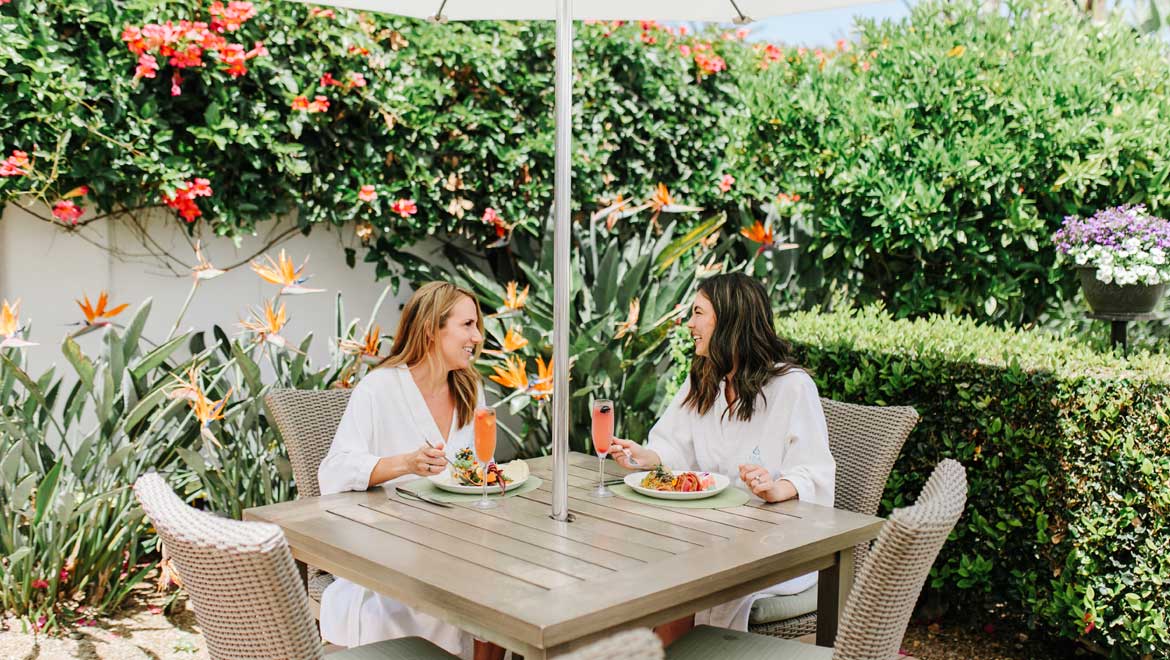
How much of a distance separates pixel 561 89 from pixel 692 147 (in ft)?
12.4

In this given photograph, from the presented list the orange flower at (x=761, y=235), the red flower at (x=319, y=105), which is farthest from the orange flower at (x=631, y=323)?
the red flower at (x=319, y=105)

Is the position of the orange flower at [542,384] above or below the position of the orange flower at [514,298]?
below

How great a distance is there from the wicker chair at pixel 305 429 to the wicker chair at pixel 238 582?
3.58ft

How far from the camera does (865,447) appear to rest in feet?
10.4

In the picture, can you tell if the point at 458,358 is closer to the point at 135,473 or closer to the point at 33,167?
the point at 135,473

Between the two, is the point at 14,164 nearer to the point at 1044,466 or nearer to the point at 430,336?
the point at 430,336

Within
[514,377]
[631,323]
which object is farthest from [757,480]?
[631,323]

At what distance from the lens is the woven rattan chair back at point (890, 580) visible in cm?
192

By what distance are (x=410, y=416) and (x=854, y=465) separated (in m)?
1.37

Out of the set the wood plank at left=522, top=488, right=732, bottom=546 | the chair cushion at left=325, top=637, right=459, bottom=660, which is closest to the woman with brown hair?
the wood plank at left=522, top=488, right=732, bottom=546

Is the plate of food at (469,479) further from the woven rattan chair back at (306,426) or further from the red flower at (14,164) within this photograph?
the red flower at (14,164)

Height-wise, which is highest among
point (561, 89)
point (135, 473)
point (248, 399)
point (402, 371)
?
point (561, 89)

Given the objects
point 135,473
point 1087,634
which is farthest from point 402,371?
point 1087,634

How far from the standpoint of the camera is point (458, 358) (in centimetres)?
323
